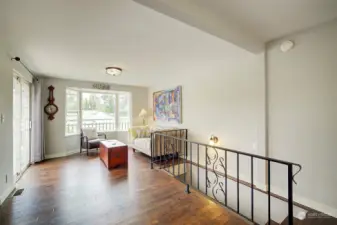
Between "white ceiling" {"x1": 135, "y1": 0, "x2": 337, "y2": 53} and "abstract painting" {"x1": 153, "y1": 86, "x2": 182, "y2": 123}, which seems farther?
"abstract painting" {"x1": 153, "y1": 86, "x2": 182, "y2": 123}

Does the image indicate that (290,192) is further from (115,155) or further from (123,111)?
(123,111)

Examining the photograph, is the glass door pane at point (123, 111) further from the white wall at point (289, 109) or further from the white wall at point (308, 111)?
the white wall at point (308, 111)

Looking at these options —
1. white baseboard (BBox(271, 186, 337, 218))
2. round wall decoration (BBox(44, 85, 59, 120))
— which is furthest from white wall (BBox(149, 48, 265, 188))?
round wall decoration (BBox(44, 85, 59, 120))

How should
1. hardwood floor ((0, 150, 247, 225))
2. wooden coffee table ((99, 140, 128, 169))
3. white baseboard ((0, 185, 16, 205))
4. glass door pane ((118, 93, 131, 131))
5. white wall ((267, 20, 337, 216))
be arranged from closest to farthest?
hardwood floor ((0, 150, 247, 225)) < white wall ((267, 20, 337, 216)) < white baseboard ((0, 185, 16, 205)) < wooden coffee table ((99, 140, 128, 169)) < glass door pane ((118, 93, 131, 131))

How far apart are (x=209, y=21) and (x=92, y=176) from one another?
3.27 m

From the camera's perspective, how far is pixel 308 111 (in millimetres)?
2291

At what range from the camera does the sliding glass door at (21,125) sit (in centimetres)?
314

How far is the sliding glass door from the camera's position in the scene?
3145 mm

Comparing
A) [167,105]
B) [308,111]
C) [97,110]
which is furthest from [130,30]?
[97,110]

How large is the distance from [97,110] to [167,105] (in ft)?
8.26

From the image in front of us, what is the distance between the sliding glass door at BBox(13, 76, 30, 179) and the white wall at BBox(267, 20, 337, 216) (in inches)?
181

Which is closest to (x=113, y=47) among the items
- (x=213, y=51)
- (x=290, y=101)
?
(x=213, y=51)

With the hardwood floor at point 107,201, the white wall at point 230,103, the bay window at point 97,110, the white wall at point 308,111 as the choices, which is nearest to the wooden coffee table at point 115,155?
the hardwood floor at point 107,201

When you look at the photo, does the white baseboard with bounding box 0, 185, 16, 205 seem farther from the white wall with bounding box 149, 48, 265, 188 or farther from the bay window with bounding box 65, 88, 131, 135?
the white wall with bounding box 149, 48, 265, 188
